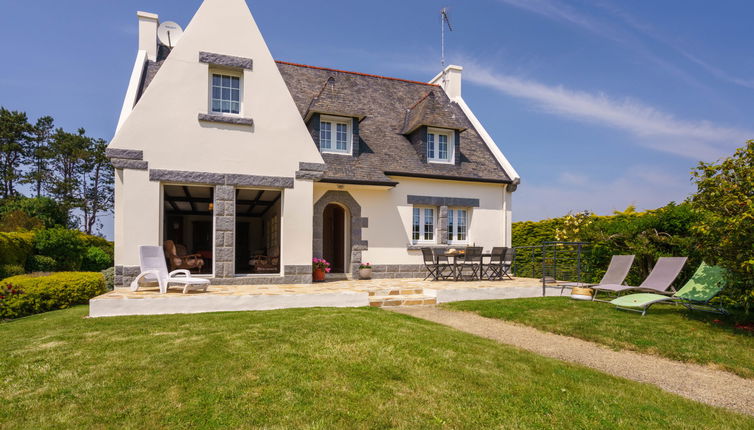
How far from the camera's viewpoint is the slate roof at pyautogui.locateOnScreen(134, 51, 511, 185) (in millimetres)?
15156

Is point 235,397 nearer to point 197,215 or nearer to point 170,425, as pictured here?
point 170,425

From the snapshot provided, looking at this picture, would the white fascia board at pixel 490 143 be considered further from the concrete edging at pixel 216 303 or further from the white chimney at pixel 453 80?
the concrete edging at pixel 216 303

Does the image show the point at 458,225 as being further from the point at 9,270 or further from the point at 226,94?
the point at 9,270

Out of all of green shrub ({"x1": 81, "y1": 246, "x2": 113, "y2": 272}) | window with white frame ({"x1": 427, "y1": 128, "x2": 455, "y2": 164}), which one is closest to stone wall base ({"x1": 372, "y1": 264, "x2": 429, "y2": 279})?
window with white frame ({"x1": 427, "y1": 128, "x2": 455, "y2": 164})

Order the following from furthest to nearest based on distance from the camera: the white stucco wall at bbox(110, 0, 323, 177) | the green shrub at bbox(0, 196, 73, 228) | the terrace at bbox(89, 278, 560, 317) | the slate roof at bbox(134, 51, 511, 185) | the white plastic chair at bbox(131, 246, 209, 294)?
the green shrub at bbox(0, 196, 73, 228) → the slate roof at bbox(134, 51, 511, 185) → the white stucco wall at bbox(110, 0, 323, 177) → the white plastic chair at bbox(131, 246, 209, 294) → the terrace at bbox(89, 278, 560, 317)

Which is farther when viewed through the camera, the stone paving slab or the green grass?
the stone paving slab

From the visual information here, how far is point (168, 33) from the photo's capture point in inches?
661

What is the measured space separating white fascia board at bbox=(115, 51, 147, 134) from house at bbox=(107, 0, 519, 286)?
2.0 inches

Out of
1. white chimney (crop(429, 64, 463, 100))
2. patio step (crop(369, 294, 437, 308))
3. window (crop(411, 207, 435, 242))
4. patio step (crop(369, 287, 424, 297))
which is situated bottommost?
patio step (crop(369, 294, 437, 308))

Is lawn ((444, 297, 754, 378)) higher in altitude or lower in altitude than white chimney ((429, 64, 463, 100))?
lower

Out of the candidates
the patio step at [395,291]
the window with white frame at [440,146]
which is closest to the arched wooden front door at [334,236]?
the window with white frame at [440,146]

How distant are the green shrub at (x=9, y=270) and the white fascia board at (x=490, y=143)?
696 inches

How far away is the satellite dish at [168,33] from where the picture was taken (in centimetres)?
1667

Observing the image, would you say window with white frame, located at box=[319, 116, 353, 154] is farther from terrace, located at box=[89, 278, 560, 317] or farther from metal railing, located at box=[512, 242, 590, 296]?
metal railing, located at box=[512, 242, 590, 296]
